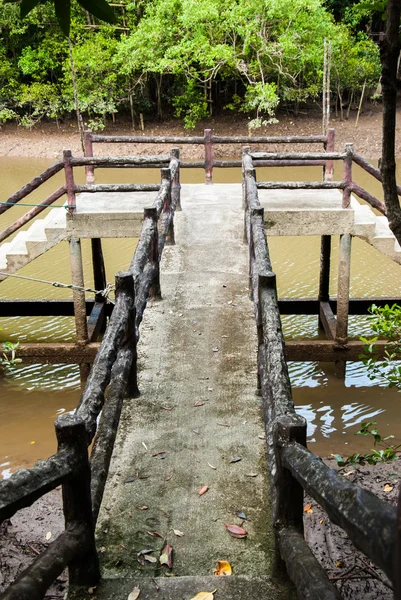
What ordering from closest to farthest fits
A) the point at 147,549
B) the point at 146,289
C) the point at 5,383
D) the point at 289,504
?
the point at 289,504
the point at 147,549
the point at 146,289
the point at 5,383

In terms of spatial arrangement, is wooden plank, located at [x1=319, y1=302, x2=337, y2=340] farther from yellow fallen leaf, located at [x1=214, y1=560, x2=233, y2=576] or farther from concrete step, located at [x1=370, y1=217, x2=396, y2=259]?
yellow fallen leaf, located at [x1=214, y1=560, x2=233, y2=576]

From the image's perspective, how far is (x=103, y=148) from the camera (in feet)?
89.2

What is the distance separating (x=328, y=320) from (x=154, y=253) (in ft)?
15.7

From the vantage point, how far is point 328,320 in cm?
948

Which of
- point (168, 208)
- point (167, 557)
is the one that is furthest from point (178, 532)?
point (168, 208)

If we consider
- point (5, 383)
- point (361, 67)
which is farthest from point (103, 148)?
point (5, 383)

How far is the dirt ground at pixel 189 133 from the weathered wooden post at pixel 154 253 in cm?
2147

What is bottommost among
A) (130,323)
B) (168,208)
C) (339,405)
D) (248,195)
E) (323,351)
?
(339,405)

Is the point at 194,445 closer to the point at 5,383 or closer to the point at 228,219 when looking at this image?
the point at 228,219

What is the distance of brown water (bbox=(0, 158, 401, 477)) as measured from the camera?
7.60 metres

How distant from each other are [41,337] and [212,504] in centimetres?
764

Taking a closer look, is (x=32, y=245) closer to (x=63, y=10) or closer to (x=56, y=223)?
(x=56, y=223)

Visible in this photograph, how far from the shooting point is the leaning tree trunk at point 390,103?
167 centimetres

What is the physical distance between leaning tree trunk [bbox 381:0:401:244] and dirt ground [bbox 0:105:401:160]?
2486 cm
